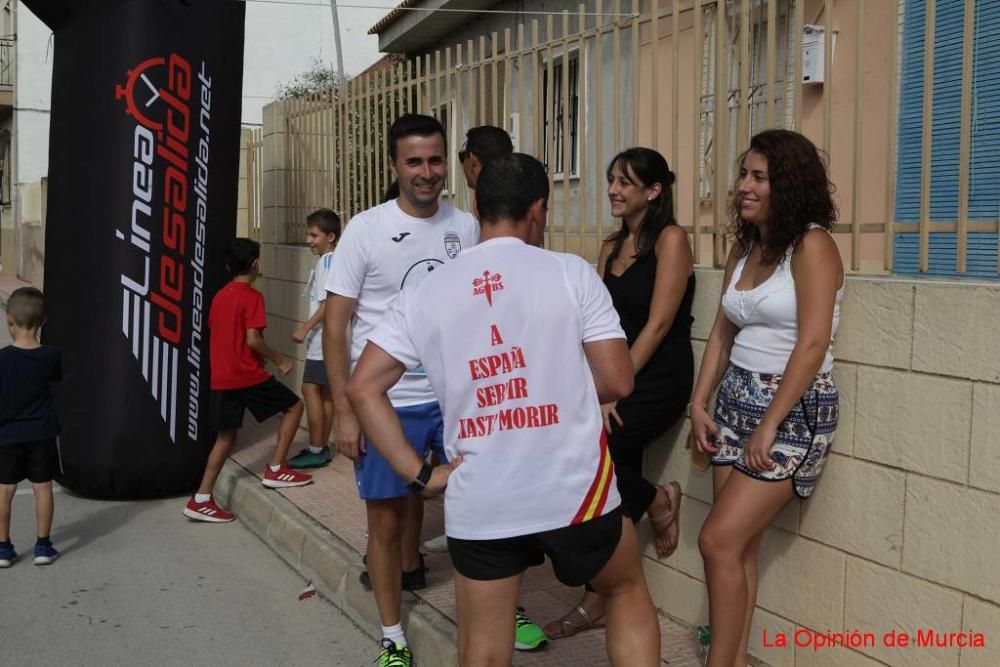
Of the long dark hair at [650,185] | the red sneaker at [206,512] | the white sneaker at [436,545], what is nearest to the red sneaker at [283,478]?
the red sneaker at [206,512]

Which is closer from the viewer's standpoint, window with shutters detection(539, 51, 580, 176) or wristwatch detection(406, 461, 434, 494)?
wristwatch detection(406, 461, 434, 494)

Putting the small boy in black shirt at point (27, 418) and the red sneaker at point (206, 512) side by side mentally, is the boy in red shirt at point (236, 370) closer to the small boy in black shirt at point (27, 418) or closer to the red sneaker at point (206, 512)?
the red sneaker at point (206, 512)

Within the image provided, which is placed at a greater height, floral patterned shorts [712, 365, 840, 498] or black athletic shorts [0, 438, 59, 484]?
floral patterned shorts [712, 365, 840, 498]

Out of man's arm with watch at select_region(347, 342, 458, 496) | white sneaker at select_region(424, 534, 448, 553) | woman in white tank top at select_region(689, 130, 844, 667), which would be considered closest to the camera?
man's arm with watch at select_region(347, 342, 458, 496)

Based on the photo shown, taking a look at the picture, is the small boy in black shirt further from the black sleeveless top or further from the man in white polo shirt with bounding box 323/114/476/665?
the black sleeveless top

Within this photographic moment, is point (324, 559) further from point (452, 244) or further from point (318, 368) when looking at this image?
point (318, 368)

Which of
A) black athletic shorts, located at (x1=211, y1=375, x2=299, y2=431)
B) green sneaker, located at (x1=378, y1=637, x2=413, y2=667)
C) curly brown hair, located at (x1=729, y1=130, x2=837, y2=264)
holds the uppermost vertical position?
curly brown hair, located at (x1=729, y1=130, x2=837, y2=264)

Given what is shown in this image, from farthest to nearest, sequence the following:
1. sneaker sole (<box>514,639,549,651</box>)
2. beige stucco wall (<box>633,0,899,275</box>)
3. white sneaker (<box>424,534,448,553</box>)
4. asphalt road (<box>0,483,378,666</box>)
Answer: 1. white sneaker (<box>424,534,448,553</box>)
2. asphalt road (<box>0,483,378,666</box>)
3. sneaker sole (<box>514,639,549,651</box>)
4. beige stucco wall (<box>633,0,899,275</box>)

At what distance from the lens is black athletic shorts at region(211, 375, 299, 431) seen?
625 centimetres

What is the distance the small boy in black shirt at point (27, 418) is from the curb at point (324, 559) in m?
1.17

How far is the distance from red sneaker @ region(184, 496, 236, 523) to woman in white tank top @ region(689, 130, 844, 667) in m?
3.79

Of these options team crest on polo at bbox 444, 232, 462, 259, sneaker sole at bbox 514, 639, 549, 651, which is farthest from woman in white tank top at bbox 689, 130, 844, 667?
team crest on polo at bbox 444, 232, 462, 259

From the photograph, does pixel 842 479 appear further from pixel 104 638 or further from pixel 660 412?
pixel 104 638

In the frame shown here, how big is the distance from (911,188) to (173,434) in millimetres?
4656
